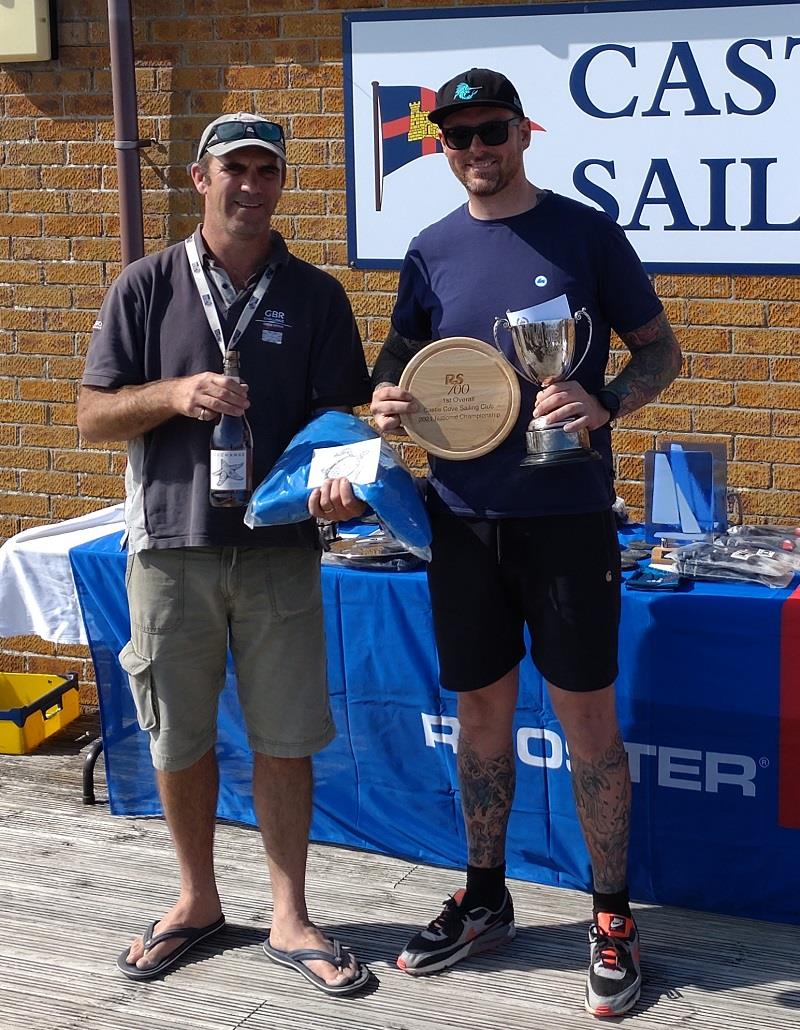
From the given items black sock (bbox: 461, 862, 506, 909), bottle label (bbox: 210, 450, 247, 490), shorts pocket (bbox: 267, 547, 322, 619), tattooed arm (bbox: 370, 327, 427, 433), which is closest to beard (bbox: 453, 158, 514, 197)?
tattooed arm (bbox: 370, 327, 427, 433)

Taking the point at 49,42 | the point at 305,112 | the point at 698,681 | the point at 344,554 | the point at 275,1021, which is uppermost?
the point at 49,42

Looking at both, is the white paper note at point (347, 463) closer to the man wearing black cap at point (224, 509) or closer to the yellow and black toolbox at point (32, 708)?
the man wearing black cap at point (224, 509)

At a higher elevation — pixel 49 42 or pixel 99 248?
pixel 49 42

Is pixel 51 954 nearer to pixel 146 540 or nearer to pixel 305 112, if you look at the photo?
pixel 146 540

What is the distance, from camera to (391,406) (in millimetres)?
3123

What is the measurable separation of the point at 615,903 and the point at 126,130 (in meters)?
3.06

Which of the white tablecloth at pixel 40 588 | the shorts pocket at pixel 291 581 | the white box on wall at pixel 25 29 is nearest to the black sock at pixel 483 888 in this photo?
the shorts pocket at pixel 291 581

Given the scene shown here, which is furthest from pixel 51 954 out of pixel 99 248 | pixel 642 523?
pixel 99 248

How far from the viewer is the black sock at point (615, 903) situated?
129 inches

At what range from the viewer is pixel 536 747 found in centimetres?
379

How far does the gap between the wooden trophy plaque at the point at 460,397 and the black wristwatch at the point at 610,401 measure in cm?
20

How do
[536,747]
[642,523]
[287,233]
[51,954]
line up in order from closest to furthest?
1. [51,954]
2. [536,747]
3. [642,523]
4. [287,233]

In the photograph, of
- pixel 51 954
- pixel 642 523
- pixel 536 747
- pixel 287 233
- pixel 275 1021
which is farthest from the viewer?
pixel 287 233

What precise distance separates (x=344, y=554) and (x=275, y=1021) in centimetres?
130
